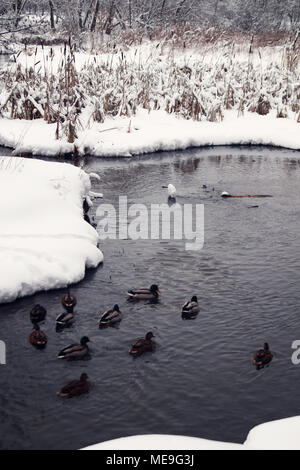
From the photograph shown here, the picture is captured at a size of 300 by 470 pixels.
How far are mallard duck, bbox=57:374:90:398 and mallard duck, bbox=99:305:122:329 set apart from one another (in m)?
2.19

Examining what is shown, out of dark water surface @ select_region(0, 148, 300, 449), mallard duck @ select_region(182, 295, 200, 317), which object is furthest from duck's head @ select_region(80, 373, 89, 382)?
mallard duck @ select_region(182, 295, 200, 317)

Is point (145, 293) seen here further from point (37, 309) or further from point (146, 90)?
point (146, 90)

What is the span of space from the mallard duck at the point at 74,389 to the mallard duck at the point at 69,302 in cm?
283

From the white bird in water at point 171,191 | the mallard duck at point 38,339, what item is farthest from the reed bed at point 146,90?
the mallard duck at point 38,339

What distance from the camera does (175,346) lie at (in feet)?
37.4

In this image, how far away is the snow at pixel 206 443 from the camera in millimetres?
7664

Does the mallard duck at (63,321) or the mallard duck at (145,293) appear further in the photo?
the mallard duck at (145,293)

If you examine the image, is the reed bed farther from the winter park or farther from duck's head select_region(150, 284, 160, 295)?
duck's head select_region(150, 284, 160, 295)

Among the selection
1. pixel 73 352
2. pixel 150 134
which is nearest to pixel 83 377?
pixel 73 352

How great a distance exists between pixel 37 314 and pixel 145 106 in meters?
23.7

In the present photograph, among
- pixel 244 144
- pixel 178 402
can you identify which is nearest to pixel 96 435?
pixel 178 402

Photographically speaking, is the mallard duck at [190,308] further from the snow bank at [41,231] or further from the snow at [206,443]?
the snow at [206,443]

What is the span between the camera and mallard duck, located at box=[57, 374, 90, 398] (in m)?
9.60

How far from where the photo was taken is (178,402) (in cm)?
962
